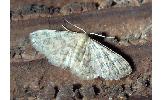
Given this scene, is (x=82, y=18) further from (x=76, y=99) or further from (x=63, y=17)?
(x=76, y=99)

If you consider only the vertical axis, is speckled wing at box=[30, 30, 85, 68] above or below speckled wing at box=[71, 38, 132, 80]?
above

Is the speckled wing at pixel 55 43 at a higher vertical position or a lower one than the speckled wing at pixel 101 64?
higher

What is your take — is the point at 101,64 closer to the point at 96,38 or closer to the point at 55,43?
the point at 96,38

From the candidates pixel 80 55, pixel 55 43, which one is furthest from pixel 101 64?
pixel 55 43
